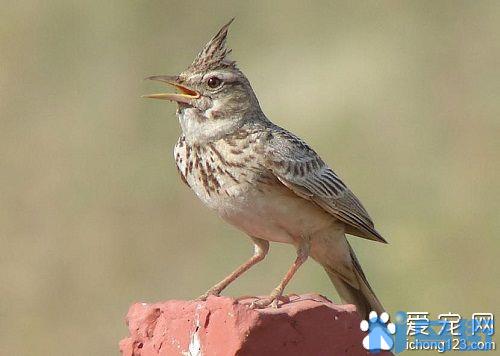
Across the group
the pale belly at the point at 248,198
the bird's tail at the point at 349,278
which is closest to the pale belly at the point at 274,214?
the pale belly at the point at 248,198

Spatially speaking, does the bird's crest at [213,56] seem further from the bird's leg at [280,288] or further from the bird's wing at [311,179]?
the bird's leg at [280,288]

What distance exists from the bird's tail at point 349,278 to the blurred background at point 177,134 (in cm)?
338

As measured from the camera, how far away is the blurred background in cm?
1348

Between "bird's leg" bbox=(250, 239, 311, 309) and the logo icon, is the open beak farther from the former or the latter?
the logo icon

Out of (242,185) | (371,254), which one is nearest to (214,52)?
(242,185)

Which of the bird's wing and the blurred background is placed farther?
the blurred background

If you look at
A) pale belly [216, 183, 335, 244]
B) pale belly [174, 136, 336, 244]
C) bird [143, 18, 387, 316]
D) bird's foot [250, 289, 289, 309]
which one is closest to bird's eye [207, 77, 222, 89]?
bird [143, 18, 387, 316]

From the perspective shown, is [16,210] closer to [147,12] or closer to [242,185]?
[147,12]

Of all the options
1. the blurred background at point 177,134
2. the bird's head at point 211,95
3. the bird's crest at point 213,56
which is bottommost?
the blurred background at point 177,134

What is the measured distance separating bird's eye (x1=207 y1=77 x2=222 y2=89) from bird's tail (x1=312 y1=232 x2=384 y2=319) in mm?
1104

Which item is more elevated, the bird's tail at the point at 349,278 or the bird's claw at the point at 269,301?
the bird's claw at the point at 269,301

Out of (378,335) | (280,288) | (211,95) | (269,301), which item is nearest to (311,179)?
(211,95)

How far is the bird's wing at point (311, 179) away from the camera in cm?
845

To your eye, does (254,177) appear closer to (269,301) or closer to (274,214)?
(274,214)
